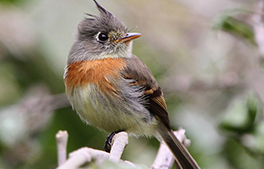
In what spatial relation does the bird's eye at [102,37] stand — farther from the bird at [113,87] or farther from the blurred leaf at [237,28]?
the blurred leaf at [237,28]

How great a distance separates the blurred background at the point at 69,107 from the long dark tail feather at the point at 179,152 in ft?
0.59

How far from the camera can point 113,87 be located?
10.8 feet

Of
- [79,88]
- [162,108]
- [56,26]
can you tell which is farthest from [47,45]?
[162,108]

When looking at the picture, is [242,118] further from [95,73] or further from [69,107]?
[69,107]

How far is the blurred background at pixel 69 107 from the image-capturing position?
368 centimetres

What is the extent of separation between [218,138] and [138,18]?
3.16m

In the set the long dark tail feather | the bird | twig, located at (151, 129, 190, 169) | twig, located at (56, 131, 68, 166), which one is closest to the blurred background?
the long dark tail feather

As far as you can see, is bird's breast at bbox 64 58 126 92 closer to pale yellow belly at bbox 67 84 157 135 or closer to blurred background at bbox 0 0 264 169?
pale yellow belly at bbox 67 84 157 135

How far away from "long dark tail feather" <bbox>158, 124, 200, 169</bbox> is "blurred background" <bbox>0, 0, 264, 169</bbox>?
180 millimetres

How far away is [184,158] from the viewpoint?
3572 mm

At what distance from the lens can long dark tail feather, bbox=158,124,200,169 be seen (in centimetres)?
354

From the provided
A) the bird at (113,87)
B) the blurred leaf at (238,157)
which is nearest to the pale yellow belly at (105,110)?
the bird at (113,87)

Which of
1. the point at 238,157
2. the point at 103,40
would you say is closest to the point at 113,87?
the point at 103,40

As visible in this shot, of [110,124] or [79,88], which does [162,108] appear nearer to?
[110,124]
